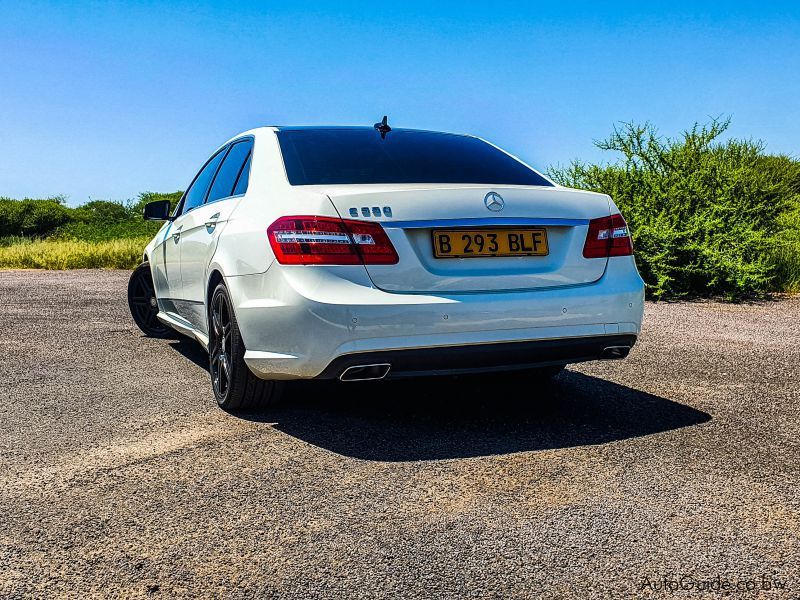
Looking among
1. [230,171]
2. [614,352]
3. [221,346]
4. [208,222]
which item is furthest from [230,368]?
[614,352]

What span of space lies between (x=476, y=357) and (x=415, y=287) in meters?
0.45

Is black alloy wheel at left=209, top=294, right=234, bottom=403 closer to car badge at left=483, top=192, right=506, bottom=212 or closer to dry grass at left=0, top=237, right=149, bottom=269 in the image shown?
car badge at left=483, top=192, right=506, bottom=212

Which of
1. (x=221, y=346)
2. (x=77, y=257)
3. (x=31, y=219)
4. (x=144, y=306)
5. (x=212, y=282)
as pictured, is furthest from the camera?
(x=31, y=219)

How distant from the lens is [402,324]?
155 inches

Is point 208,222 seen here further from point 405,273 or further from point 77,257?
point 77,257

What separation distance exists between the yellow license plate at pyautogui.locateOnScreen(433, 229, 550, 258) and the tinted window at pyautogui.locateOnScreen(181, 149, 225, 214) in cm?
254

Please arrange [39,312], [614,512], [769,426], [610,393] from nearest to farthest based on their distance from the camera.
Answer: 1. [614,512]
2. [769,426]
3. [610,393]
4. [39,312]

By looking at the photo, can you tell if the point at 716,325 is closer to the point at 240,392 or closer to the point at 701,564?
the point at 240,392

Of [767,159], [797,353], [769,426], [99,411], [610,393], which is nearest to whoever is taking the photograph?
[769,426]

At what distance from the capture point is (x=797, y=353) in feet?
22.3

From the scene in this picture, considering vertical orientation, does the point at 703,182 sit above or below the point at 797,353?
above

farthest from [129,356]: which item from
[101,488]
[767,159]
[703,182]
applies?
[767,159]

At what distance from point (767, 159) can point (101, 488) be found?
959 inches

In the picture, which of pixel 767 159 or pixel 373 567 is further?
pixel 767 159
